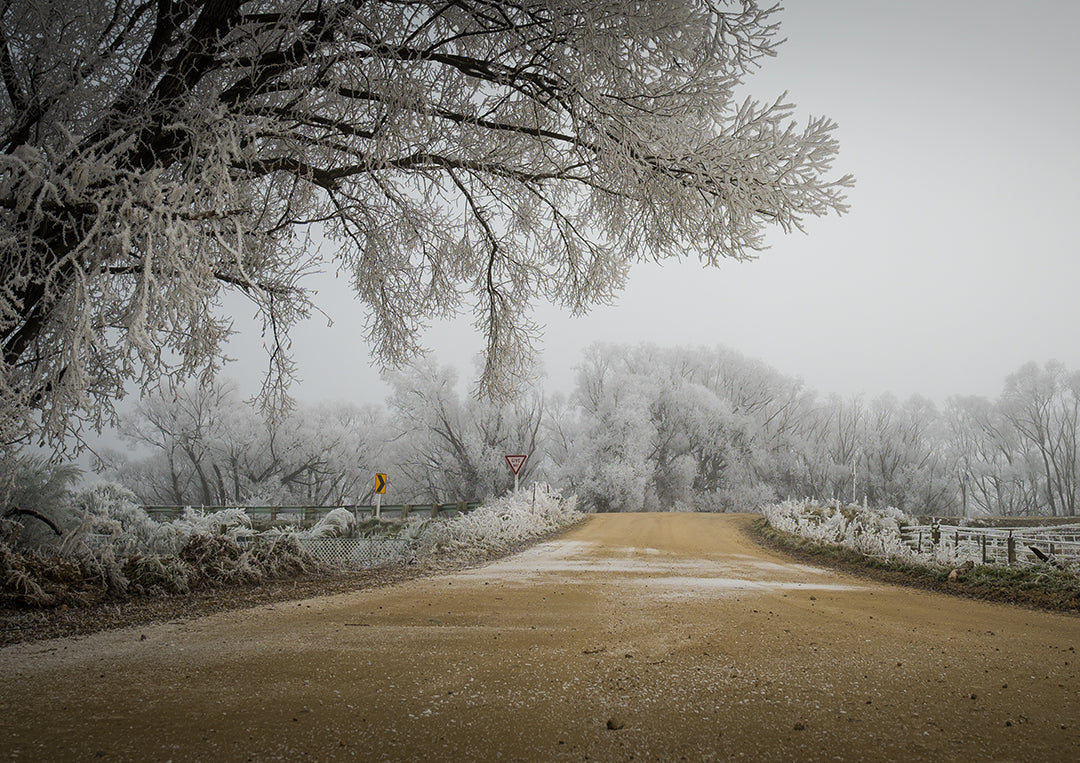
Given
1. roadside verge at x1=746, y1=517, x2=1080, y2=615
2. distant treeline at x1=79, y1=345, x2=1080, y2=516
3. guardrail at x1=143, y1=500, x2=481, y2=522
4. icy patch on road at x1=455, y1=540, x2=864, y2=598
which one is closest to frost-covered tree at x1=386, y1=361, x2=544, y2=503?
distant treeline at x1=79, y1=345, x2=1080, y2=516

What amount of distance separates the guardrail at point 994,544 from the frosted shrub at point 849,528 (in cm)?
34

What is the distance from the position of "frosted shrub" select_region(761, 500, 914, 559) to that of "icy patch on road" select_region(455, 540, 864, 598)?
45.4 inches

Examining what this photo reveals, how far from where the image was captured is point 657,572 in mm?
9312

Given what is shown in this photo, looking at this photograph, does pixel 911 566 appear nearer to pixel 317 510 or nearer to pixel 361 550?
pixel 361 550

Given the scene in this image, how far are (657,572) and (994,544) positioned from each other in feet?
15.9

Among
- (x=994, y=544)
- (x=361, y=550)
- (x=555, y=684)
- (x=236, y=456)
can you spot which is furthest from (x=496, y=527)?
(x=236, y=456)

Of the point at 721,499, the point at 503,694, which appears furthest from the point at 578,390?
the point at 503,694

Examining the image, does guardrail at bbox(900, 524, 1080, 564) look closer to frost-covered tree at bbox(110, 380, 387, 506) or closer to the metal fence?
the metal fence

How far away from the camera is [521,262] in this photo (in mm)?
9359

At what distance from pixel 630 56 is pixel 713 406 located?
31993 mm

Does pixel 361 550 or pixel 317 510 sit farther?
pixel 317 510

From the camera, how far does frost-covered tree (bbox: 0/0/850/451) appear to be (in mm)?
4320

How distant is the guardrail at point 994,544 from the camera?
27.3ft

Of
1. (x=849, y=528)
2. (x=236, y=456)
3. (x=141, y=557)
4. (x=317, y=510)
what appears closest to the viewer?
(x=141, y=557)
